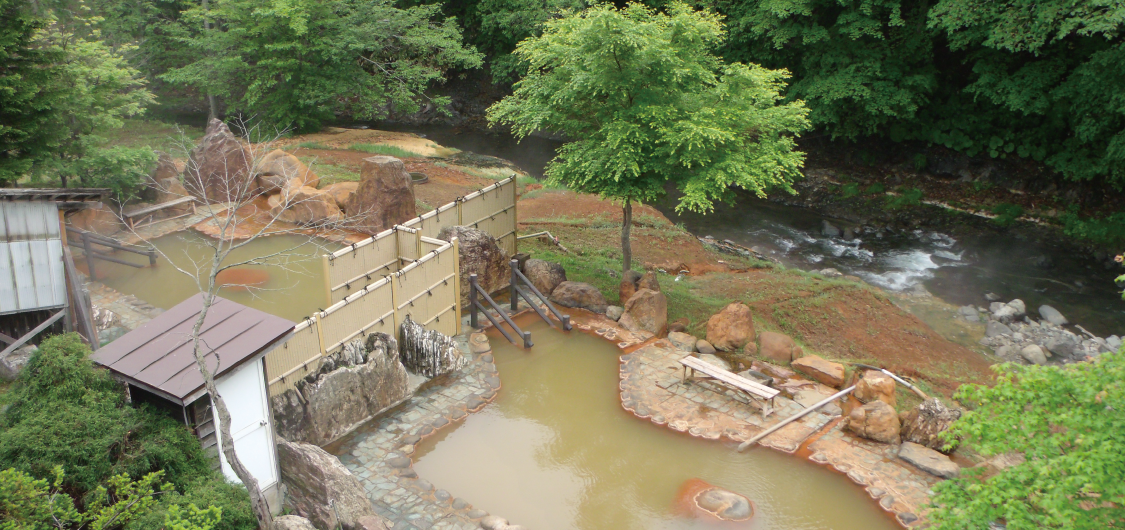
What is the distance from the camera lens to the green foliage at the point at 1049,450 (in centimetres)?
537

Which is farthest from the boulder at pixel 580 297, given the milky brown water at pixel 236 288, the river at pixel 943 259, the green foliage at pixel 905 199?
the green foliage at pixel 905 199

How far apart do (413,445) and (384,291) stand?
242 cm

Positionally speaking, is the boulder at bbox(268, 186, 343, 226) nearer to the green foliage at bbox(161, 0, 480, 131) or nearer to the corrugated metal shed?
the corrugated metal shed

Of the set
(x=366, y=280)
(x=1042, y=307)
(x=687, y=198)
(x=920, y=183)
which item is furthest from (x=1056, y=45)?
(x=366, y=280)

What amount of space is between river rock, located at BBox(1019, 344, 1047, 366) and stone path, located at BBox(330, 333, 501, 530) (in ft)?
35.8

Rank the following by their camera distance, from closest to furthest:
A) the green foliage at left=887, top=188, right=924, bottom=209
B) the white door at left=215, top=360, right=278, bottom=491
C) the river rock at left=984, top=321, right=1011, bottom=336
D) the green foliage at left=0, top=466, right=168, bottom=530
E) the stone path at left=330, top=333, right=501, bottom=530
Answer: the green foliage at left=0, top=466, right=168, bottom=530, the white door at left=215, top=360, right=278, bottom=491, the stone path at left=330, top=333, right=501, bottom=530, the river rock at left=984, top=321, right=1011, bottom=336, the green foliage at left=887, top=188, right=924, bottom=209

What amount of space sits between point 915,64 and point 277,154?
21.0m

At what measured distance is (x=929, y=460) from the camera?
9.58 meters

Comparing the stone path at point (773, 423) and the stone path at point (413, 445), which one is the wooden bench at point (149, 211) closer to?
the stone path at point (413, 445)

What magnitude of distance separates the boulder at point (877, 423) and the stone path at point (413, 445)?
17.5ft

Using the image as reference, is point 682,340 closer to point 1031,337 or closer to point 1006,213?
point 1031,337

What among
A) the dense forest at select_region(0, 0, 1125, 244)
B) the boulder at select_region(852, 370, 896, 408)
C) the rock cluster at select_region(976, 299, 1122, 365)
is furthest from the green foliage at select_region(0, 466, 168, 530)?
the rock cluster at select_region(976, 299, 1122, 365)

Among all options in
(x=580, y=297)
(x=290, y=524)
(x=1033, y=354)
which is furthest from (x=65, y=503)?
(x=1033, y=354)

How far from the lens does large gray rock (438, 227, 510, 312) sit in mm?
13742
